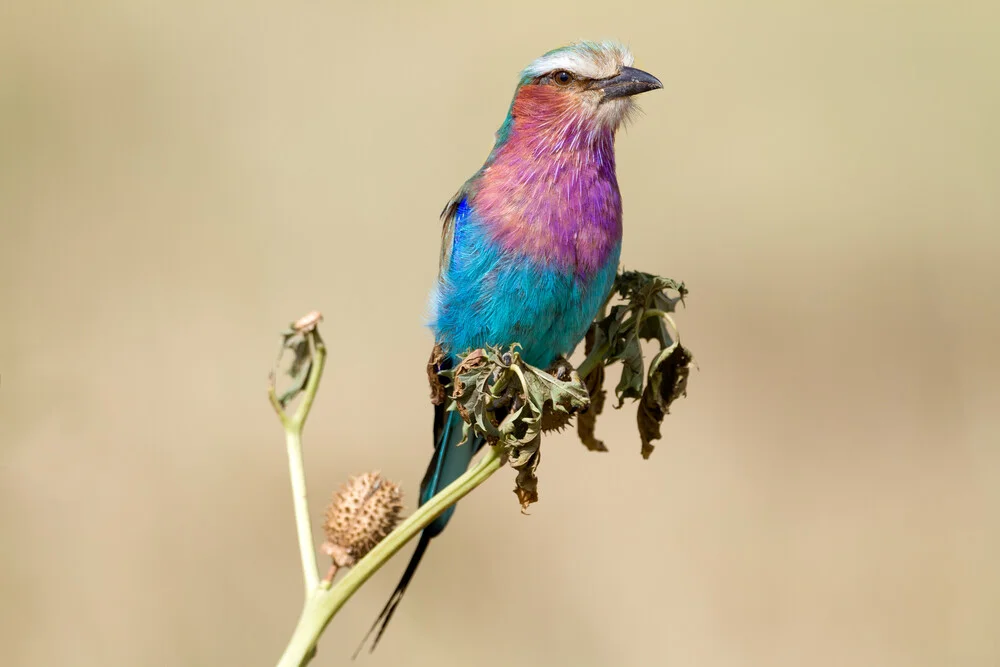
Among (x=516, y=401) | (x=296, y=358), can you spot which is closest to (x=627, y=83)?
(x=516, y=401)

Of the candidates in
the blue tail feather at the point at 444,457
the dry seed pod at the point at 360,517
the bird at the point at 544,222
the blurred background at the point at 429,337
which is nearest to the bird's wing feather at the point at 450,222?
the bird at the point at 544,222

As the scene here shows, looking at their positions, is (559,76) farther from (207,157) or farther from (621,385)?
(207,157)

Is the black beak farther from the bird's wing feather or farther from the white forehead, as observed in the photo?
the bird's wing feather

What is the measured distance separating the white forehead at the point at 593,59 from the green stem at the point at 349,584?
1555 millimetres

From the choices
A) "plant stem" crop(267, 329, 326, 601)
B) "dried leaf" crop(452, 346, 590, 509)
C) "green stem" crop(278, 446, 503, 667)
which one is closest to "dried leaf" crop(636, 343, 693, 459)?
"dried leaf" crop(452, 346, 590, 509)

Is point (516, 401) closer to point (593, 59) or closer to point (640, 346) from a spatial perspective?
point (640, 346)

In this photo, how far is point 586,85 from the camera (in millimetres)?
3525

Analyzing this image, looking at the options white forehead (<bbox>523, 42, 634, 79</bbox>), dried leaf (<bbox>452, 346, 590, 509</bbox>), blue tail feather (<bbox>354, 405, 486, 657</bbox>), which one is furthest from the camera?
blue tail feather (<bbox>354, 405, 486, 657</bbox>)

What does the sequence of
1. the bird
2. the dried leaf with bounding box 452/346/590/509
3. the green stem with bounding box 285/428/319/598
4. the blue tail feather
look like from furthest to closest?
1. the blue tail feather
2. the bird
3. the dried leaf with bounding box 452/346/590/509
4. the green stem with bounding box 285/428/319/598

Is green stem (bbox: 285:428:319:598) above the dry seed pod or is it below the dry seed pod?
above

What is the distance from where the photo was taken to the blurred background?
18.1 ft

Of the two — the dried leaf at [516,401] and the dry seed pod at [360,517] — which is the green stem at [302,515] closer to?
the dry seed pod at [360,517]

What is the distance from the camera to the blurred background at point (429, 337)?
5523mm

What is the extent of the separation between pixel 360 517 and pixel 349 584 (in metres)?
0.53
